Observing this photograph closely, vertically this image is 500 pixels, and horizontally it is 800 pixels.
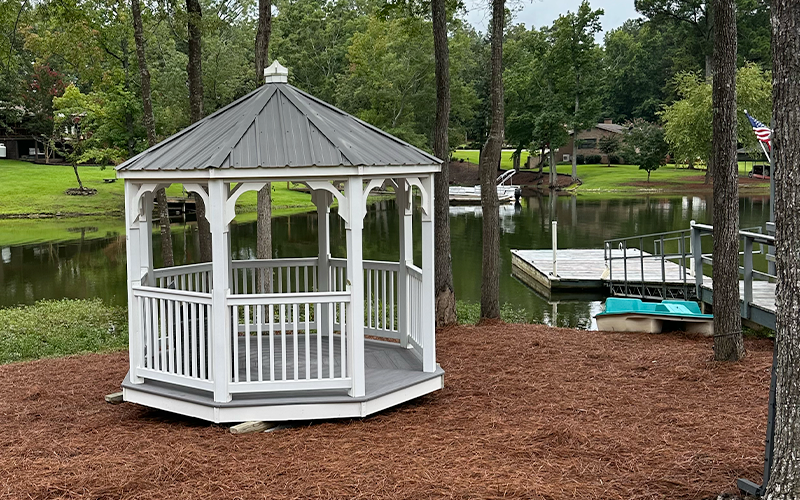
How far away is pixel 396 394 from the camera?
24.5ft

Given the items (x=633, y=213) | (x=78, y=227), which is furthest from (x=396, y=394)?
(x=633, y=213)

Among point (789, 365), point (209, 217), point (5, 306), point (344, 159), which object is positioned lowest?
point (5, 306)

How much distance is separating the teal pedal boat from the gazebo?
474 centimetres

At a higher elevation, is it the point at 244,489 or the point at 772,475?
the point at 772,475

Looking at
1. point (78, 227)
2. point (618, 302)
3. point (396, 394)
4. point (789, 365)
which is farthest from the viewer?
point (78, 227)

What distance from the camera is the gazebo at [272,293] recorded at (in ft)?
23.1

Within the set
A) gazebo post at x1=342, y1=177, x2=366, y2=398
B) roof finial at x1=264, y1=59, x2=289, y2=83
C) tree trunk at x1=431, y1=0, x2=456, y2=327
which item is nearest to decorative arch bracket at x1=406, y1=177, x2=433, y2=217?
gazebo post at x1=342, y1=177, x2=366, y2=398

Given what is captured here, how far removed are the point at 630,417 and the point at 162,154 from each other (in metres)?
5.16

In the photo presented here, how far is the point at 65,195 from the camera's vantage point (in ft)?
148

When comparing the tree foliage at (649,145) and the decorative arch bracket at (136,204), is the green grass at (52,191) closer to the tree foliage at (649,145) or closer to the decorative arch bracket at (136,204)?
the decorative arch bracket at (136,204)

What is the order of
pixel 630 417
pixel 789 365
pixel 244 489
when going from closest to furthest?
pixel 789 365 → pixel 244 489 → pixel 630 417

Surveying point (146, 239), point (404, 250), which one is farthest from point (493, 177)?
point (146, 239)

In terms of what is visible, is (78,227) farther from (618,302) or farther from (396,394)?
(396,394)

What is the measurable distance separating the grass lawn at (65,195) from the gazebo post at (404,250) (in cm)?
3379
